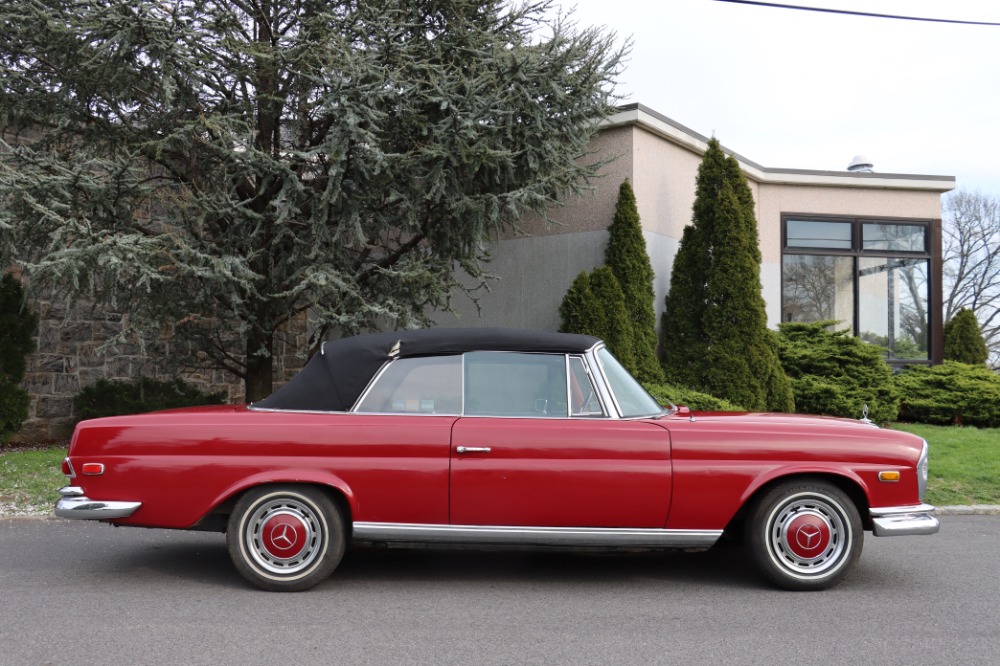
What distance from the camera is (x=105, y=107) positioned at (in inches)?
399

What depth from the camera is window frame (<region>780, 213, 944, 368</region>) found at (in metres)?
15.5

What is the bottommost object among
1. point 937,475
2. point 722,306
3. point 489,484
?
point 937,475

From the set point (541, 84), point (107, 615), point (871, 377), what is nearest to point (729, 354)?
point (871, 377)

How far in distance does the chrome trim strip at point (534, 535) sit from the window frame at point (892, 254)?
11.4m

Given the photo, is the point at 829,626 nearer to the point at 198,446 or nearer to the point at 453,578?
the point at 453,578

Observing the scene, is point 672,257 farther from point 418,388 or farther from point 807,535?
point 418,388

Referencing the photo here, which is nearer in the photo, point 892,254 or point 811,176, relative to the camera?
point 811,176

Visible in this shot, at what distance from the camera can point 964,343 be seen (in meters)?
17.0

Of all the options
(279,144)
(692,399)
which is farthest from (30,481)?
(692,399)

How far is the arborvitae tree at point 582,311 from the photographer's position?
11.6 m

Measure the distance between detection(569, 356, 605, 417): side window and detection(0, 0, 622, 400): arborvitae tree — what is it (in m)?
4.75

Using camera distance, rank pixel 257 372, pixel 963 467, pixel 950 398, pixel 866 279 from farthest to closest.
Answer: pixel 866 279 < pixel 950 398 < pixel 257 372 < pixel 963 467

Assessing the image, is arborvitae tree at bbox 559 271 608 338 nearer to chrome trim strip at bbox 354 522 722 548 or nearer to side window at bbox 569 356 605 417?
side window at bbox 569 356 605 417

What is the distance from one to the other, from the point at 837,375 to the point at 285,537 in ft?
33.9
